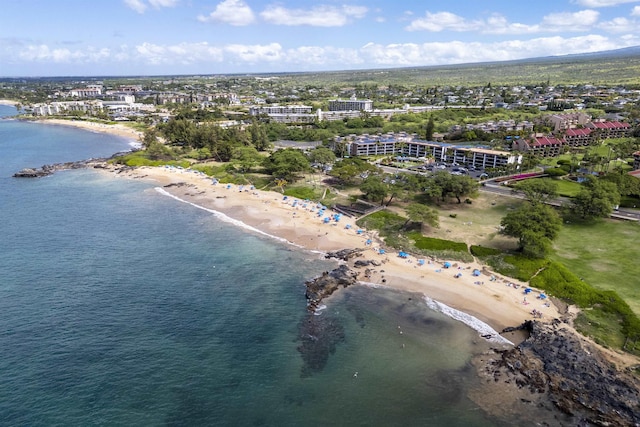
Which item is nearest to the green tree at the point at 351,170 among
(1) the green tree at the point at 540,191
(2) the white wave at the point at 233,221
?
(2) the white wave at the point at 233,221

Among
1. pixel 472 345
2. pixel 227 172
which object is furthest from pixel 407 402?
pixel 227 172

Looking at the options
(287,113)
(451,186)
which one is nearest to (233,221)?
(451,186)

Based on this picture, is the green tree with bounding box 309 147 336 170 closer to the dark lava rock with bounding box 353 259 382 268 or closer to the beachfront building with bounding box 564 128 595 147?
the dark lava rock with bounding box 353 259 382 268

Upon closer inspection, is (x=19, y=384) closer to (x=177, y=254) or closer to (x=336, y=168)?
(x=177, y=254)

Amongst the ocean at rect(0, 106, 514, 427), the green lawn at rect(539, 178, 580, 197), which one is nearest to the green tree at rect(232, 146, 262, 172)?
the ocean at rect(0, 106, 514, 427)

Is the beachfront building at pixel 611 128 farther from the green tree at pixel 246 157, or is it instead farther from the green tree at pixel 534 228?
the green tree at pixel 246 157

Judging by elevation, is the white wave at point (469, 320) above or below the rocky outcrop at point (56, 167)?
below

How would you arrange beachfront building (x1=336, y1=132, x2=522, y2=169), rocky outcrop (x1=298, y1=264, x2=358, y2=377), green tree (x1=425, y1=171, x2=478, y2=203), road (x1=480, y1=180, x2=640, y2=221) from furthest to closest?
1. beachfront building (x1=336, y1=132, x2=522, y2=169)
2. green tree (x1=425, y1=171, x2=478, y2=203)
3. road (x1=480, y1=180, x2=640, y2=221)
4. rocky outcrop (x1=298, y1=264, x2=358, y2=377)

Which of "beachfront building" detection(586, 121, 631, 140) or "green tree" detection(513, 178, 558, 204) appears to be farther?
"beachfront building" detection(586, 121, 631, 140)
